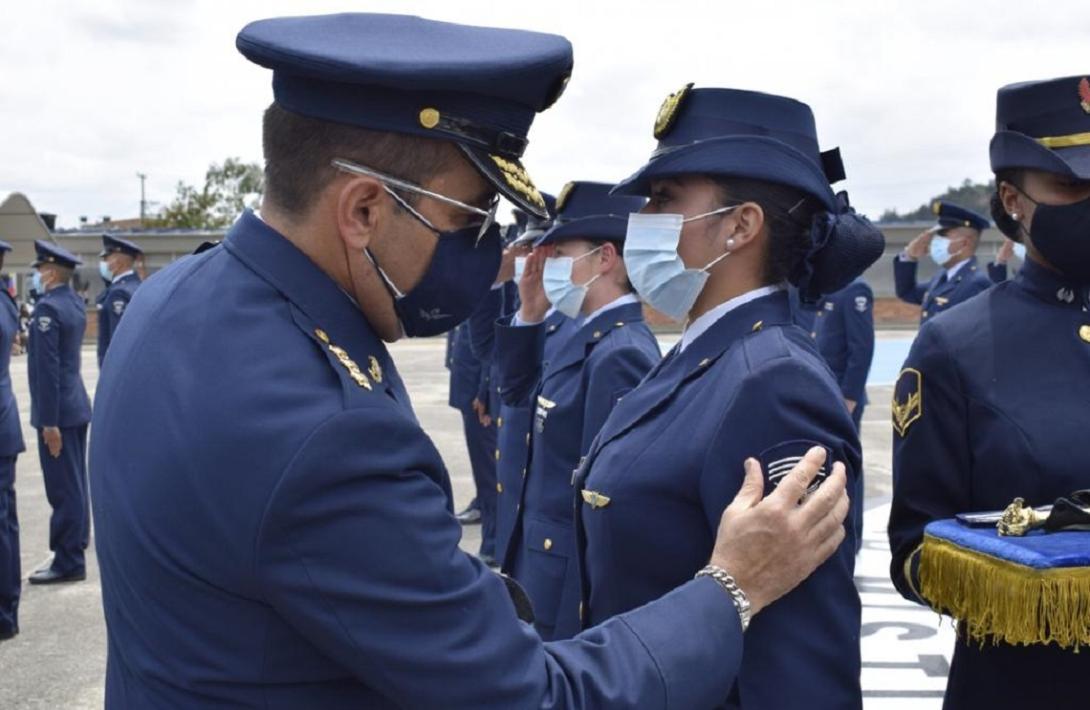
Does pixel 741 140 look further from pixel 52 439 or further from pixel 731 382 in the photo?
pixel 52 439

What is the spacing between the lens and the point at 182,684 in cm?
139

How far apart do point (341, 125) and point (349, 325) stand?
28 centimetres

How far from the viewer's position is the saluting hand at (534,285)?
446 centimetres

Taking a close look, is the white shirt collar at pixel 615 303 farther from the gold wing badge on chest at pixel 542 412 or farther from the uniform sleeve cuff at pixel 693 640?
the uniform sleeve cuff at pixel 693 640

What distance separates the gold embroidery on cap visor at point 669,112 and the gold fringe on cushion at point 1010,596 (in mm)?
1019

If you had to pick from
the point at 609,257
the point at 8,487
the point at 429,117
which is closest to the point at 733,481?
the point at 429,117

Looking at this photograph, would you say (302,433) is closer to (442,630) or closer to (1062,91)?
(442,630)

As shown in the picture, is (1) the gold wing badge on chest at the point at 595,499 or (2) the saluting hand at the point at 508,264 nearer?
(1) the gold wing badge on chest at the point at 595,499

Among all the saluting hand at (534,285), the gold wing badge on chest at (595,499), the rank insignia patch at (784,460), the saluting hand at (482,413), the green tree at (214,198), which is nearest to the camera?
the rank insignia patch at (784,460)

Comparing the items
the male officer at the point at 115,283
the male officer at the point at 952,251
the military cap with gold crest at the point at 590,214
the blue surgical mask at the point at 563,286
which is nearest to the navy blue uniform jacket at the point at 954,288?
the male officer at the point at 952,251

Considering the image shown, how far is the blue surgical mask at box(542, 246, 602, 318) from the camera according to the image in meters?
4.25

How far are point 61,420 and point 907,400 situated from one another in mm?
6303

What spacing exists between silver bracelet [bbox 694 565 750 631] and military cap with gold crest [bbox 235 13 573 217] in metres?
0.65

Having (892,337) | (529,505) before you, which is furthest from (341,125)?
(892,337)
